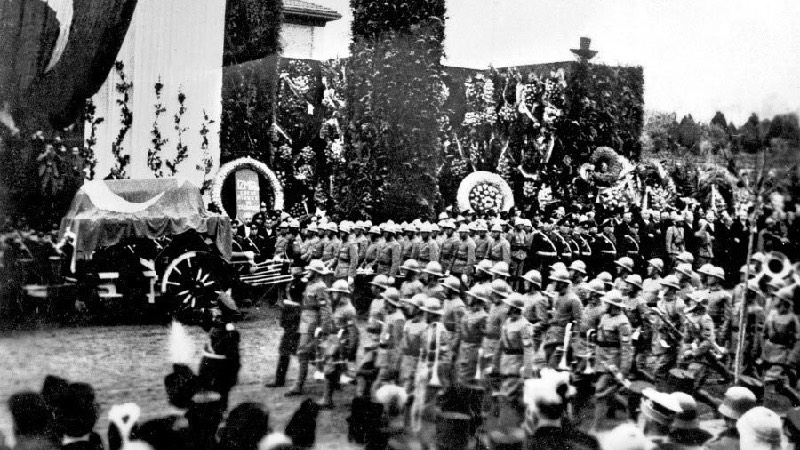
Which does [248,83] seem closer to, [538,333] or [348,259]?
[348,259]

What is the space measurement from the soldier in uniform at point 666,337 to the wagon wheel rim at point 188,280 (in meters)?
6.87

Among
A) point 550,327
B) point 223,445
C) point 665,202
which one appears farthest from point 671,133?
point 223,445

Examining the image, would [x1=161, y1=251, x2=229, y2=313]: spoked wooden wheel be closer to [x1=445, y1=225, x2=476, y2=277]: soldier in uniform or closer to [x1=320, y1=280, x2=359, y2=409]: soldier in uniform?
[x1=320, y1=280, x2=359, y2=409]: soldier in uniform

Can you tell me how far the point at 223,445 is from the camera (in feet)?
20.0

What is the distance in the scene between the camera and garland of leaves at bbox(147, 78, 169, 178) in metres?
14.0

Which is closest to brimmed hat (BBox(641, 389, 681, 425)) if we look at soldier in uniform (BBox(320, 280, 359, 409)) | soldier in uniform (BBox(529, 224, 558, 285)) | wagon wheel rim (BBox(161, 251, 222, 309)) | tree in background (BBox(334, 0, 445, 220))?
soldier in uniform (BBox(320, 280, 359, 409))

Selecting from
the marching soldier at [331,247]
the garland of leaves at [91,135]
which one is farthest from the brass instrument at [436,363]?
the marching soldier at [331,247]

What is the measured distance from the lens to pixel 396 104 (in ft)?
62.8

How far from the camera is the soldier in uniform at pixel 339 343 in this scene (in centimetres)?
991

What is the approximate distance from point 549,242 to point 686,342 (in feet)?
26.1

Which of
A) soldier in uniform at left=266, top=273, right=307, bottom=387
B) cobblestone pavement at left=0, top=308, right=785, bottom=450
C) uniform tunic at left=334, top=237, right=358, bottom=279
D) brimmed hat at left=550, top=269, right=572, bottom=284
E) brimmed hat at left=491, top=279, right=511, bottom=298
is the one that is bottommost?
cobblestone pavement at left=0, top=308, right=785, bottom=450

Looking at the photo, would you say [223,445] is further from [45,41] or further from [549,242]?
[549,242]

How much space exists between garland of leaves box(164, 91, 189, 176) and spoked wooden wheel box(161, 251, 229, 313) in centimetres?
184

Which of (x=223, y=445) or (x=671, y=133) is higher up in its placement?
(x=671, y=133)
